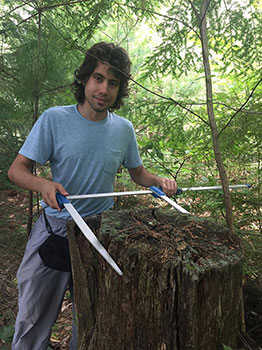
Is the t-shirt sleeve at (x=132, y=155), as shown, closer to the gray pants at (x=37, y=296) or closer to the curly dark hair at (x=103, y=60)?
the curly dark hair at (x=103, y=60)

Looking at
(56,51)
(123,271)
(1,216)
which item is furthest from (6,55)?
(123,271)

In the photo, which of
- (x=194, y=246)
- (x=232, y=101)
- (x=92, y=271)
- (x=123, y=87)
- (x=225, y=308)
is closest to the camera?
(x=225, y=308)

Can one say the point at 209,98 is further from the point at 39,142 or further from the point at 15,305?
the point at 15,305

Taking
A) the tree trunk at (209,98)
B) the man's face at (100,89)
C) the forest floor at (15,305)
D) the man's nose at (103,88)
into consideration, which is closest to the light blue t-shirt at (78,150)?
the man's face at (100,89)

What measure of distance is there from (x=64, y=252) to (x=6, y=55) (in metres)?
2.37

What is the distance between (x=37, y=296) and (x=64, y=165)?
1.04 m

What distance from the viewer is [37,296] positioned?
81.5 inches

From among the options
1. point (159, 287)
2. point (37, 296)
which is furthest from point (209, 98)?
point (37, 296)

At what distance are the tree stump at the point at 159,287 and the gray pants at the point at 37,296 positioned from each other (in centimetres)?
45

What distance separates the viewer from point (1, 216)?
365 cm

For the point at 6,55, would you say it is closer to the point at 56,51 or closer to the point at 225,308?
the point at 56,51

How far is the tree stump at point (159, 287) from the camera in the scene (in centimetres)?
130

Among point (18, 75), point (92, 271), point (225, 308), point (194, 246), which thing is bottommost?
point (225, 308)

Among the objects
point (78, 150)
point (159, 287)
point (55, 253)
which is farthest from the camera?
point (78, 150)
